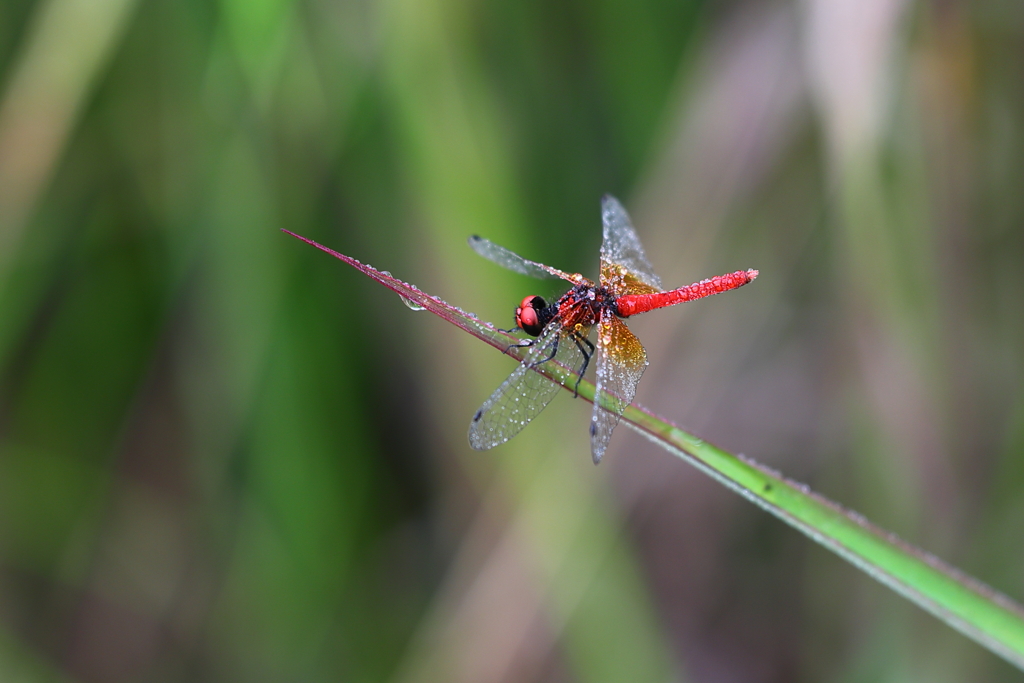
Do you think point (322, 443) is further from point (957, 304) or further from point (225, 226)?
point (957, 304)

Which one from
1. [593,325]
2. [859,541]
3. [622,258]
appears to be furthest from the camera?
[622,258]

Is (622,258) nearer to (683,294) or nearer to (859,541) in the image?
(683,294)

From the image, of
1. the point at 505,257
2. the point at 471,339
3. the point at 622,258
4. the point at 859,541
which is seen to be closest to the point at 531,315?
the point at 505,257

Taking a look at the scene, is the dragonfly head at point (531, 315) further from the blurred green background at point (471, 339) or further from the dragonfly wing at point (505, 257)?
the blurred green background at point (471, 339)

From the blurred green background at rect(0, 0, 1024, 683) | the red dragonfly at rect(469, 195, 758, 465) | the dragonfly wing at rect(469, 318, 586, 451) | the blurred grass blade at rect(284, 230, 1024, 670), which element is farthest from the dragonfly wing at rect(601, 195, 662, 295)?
the blurred grass blade at rect(284, 230, 1024, 670)

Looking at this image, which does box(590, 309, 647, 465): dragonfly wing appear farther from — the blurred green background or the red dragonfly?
the blurred green background

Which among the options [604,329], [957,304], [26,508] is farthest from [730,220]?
[26,508]

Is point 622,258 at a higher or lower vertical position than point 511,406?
higher

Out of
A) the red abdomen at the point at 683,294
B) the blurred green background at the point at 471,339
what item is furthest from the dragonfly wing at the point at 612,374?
the blurred green background at the point at 471,339
